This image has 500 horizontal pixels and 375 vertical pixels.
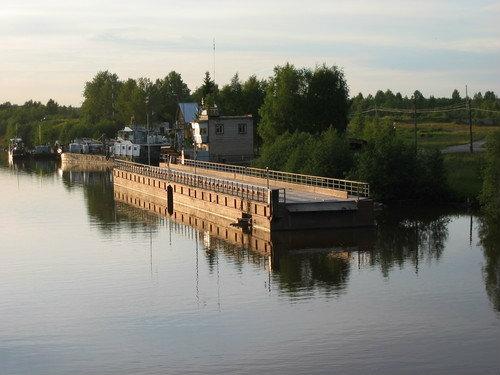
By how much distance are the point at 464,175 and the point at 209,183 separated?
65.5 ft

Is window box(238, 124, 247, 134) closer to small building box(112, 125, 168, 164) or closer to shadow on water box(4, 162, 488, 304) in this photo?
small building box(112, 125, 168, 164)

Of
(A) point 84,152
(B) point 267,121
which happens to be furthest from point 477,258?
(A) point 84,152

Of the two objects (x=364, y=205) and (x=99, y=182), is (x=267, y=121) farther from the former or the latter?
(x=364, y=205)

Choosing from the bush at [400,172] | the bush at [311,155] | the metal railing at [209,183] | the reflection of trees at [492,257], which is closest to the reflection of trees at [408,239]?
the reflection of trees at [492,257]

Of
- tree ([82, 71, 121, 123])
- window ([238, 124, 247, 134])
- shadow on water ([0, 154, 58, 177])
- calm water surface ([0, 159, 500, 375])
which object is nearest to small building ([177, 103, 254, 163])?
window ([238, 124, 247, 134])

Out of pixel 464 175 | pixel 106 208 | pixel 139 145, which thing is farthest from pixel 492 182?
pixel 139 145

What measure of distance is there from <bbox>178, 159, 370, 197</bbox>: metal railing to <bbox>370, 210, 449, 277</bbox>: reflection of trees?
2577 mm

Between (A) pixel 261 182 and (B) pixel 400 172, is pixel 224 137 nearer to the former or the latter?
(A) pixel 261 182

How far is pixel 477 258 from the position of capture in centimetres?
4516

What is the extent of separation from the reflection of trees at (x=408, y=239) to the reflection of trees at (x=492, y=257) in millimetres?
2182

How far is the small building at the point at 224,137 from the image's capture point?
3962 inches

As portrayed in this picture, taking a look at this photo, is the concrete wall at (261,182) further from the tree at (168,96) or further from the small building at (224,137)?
the tree at (168,96)

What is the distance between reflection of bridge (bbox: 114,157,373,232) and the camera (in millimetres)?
52094

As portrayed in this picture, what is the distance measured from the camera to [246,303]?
119 ft
